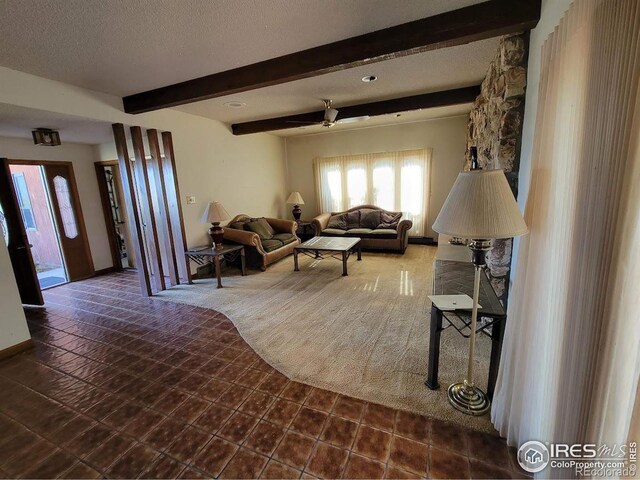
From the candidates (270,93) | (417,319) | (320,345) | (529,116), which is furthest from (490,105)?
(320,345)

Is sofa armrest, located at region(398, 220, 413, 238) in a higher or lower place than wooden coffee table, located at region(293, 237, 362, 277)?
higher

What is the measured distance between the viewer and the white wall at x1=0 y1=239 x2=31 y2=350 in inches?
101

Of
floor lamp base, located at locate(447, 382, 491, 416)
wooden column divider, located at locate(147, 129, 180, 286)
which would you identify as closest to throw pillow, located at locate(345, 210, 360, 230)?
wooden column divider, located at locate(147, 129, 180, 286)

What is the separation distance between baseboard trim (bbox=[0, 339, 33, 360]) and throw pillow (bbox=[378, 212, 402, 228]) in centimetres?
539

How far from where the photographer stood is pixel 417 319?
2852 millimetres

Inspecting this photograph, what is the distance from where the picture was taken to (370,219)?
238 inches

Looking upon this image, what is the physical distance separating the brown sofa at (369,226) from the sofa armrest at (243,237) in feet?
5.36

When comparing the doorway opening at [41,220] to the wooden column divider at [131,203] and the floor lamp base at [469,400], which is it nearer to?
the wooden column divider at [131,203]

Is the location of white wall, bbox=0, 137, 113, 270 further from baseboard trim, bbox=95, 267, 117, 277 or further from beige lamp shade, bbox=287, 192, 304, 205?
beige lamp shade, bbox=287, 192, 304, 205

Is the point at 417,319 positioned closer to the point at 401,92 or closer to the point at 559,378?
the point at 559,378

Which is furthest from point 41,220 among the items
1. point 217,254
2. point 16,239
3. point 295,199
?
point 295,199

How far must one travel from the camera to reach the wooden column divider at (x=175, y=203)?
158 inches

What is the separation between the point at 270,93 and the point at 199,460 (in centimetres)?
373

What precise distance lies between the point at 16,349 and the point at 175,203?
2.31m
